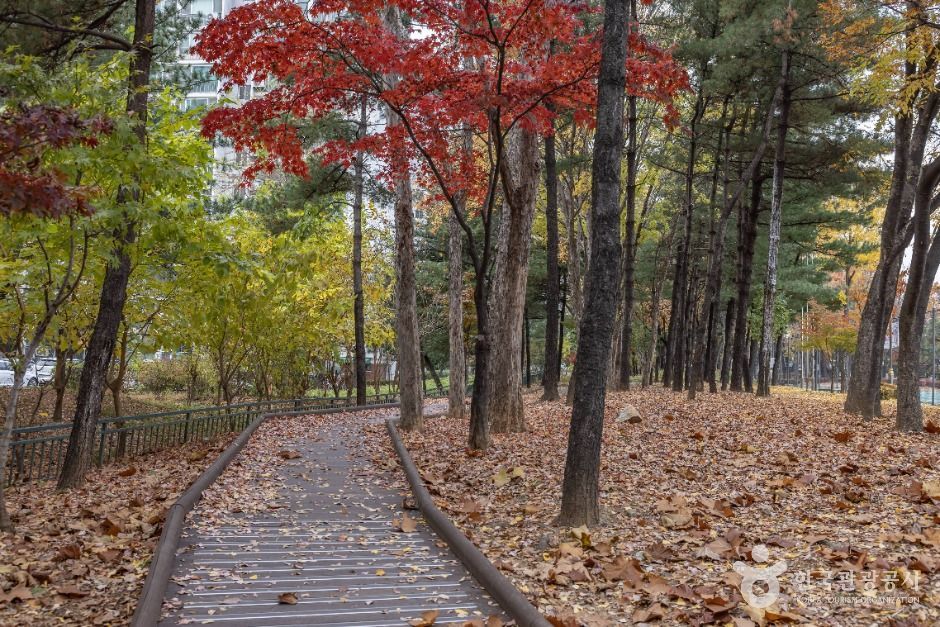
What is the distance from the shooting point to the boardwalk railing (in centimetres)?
975

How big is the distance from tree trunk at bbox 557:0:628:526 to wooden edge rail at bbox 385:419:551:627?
1.11 meters

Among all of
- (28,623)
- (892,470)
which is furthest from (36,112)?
(892,470)

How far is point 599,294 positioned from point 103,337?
714 cm

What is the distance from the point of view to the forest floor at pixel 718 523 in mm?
4409

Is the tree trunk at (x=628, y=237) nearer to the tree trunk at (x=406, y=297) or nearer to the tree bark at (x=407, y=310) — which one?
the tree trunk at (x=406, y=297)

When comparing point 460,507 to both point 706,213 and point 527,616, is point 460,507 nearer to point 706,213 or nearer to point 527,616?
point 527,616

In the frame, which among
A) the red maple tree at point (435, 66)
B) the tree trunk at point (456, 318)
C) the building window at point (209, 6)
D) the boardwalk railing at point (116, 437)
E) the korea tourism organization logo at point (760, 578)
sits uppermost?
the building window at point (209, 6)

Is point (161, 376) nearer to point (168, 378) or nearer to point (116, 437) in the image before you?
point (168, 378)

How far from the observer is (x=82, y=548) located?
5766 mm

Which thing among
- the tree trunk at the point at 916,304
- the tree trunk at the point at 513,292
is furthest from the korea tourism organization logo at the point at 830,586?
the tree trunk at the point at 513,292

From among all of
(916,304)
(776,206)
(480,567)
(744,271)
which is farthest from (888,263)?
(480,567)

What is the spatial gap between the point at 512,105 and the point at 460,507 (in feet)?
19.0

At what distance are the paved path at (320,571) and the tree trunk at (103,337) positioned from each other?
10.6 ft

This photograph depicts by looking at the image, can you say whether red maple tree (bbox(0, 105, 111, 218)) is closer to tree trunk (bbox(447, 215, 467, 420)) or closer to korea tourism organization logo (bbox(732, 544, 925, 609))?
korea tourism organization logo (bbox(732, 544, 925, 609))
